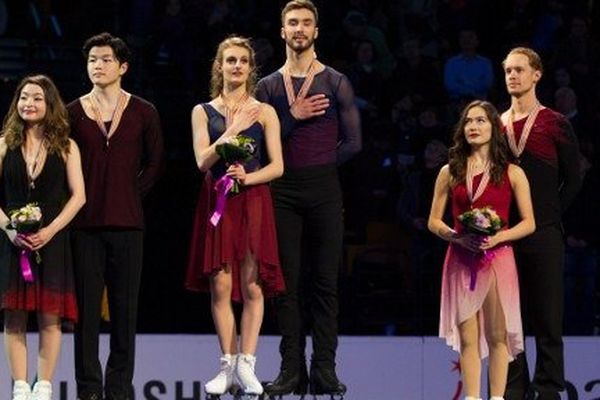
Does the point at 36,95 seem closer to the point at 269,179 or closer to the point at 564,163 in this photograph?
the point at 269,179

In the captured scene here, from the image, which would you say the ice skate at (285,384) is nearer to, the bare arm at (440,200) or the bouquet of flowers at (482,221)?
the bare arm at (440,200)

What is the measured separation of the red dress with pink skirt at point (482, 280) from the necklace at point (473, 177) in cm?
2

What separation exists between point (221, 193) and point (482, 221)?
1.40 m

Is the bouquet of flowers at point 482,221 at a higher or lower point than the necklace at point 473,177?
lower

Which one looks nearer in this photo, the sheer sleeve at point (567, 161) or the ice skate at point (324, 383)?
the ice skate at point (324, 383)

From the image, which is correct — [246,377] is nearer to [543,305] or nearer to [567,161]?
[543,305]

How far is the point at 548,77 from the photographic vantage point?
14.4 m

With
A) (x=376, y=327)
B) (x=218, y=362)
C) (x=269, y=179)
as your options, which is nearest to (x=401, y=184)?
(x=376, y=327)

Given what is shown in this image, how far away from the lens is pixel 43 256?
9398 mm

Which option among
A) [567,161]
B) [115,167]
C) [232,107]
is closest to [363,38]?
[567,161]

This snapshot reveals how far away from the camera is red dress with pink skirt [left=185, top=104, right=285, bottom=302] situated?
9547mm

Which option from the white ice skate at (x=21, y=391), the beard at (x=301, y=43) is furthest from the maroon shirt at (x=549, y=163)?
the white ice skate at (x=21, y=391)

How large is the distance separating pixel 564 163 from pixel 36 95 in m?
2.96

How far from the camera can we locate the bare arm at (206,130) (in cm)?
947
